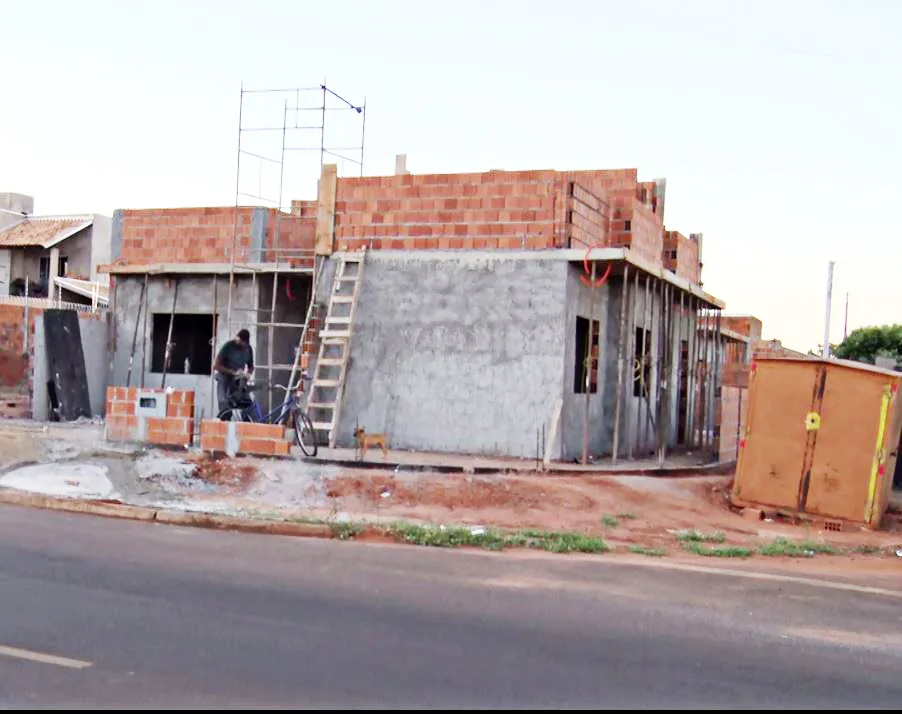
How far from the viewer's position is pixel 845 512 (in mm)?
13461

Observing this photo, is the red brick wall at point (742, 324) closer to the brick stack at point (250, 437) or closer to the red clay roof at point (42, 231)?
the brick stack at point (250, 437)

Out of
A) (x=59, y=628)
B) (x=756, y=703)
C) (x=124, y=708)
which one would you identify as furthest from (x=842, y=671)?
(x=59, y=628)

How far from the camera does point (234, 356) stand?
1664cm

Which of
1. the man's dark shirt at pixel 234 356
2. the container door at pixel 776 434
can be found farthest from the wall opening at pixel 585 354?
the man's dark shirt at pixel 234 356

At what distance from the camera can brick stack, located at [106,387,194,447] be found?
15.0 m

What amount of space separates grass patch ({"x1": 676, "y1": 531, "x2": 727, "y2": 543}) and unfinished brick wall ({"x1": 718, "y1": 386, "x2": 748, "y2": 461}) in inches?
307

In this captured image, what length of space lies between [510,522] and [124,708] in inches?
303

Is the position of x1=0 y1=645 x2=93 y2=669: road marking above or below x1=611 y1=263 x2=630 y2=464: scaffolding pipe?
below

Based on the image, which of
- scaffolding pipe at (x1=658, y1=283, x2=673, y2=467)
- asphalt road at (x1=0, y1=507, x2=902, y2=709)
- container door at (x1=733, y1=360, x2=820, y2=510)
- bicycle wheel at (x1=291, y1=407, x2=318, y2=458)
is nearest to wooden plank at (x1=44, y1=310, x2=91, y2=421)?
bicycle wheel at (x1=291, y1=407, x2=318, y2=458)

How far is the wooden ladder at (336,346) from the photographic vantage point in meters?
16.5

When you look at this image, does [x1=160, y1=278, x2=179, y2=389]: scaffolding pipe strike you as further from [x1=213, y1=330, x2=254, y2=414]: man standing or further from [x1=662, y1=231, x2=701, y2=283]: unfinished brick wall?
[x1=662, y1=231, x2=701, y2=283]: unfinished brick wall

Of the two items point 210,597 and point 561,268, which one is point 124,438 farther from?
point 210,597


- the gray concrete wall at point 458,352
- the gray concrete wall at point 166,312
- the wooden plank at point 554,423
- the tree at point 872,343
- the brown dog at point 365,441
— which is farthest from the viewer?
the tree at point 872,343

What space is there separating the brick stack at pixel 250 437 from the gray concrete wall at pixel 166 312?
461 cm
